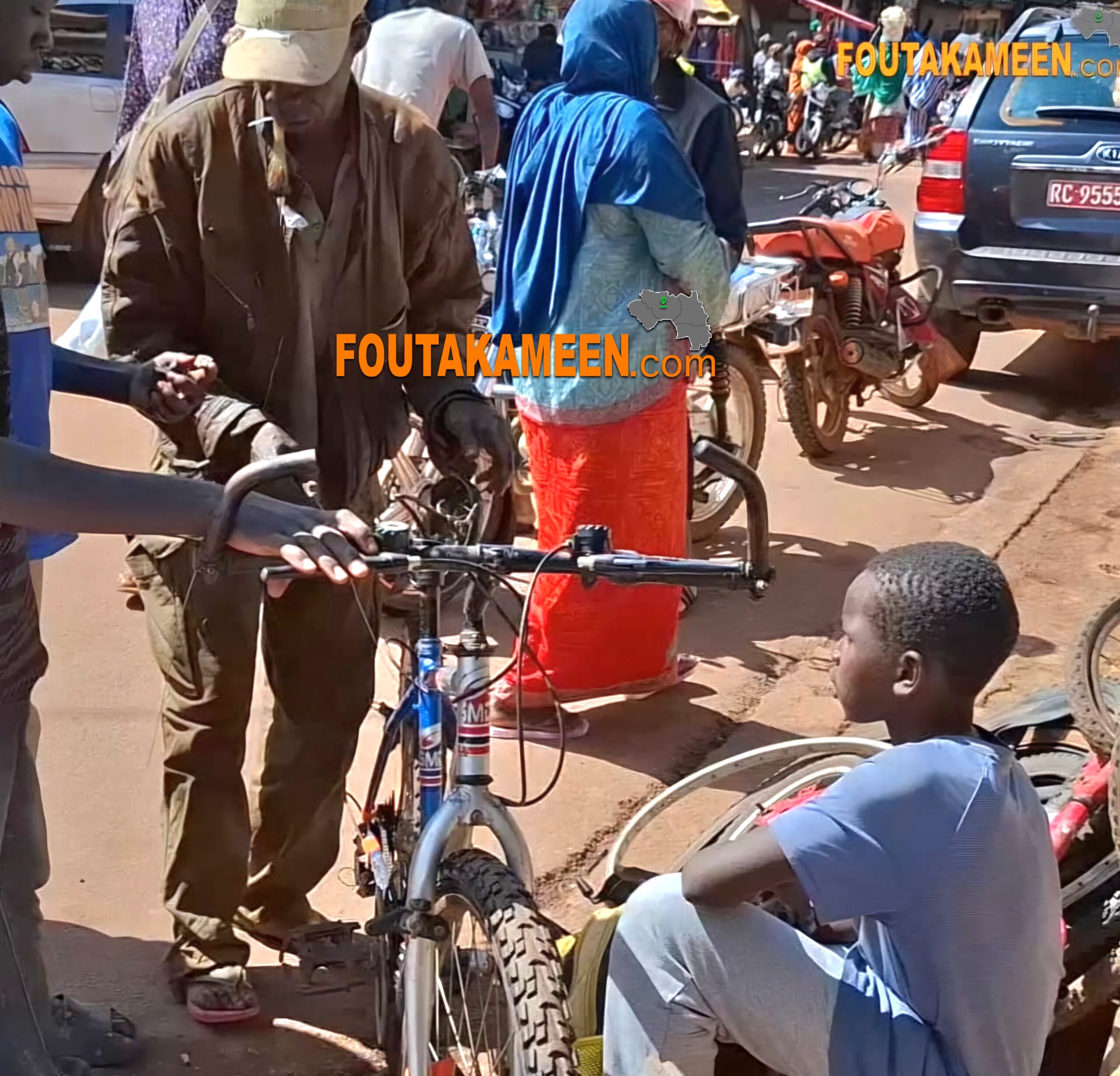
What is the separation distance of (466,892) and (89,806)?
6.91 ft

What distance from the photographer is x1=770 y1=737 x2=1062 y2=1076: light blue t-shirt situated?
200 cm

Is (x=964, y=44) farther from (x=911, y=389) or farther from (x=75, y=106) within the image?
(x=75, y=106)

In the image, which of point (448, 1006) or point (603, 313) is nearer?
point (448, 1006)

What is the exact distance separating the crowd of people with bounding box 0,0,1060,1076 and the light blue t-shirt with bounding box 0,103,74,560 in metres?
0.01

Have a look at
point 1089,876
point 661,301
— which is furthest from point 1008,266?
point 1089,876

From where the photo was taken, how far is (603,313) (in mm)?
4266

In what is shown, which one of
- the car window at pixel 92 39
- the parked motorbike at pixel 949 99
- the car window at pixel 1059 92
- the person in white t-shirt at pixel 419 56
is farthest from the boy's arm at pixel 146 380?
the parked motorbike at pixel 949 99

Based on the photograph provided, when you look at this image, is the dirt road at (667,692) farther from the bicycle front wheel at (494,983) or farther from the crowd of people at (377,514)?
the bicycle front wheel at (494,983)

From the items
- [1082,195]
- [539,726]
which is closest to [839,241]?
[1082,195]

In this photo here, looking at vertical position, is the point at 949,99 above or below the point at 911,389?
above

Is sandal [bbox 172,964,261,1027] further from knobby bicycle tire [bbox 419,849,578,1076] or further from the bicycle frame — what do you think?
knobby bicycle tire [bbox 419,849,578,1076]

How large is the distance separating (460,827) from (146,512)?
744mm

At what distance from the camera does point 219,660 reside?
119 inches

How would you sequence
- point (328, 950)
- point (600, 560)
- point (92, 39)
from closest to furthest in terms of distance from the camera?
point (600, 560), point (328, 950), point (92, 39)
